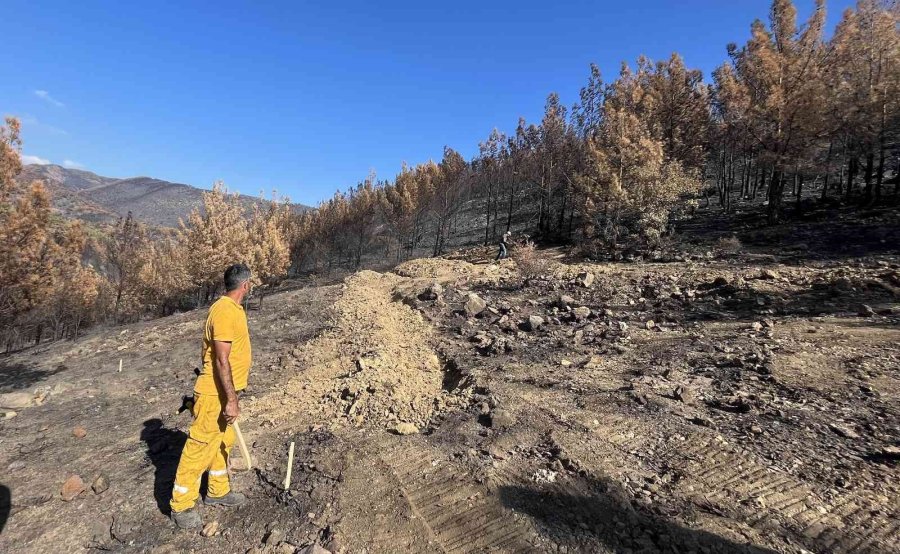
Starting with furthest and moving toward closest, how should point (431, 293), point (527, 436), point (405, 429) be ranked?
point (431, 293)
point (405, 429)
point (527, 436)

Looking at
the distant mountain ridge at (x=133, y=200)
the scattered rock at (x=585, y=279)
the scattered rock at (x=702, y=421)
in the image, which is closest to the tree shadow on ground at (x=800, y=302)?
the scattered rock at (x=585, y=279)

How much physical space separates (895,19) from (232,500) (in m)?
27.1

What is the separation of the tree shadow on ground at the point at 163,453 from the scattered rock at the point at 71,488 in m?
0.57

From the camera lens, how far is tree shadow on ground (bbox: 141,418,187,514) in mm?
3791

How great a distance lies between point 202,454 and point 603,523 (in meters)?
3.16

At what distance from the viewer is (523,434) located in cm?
454

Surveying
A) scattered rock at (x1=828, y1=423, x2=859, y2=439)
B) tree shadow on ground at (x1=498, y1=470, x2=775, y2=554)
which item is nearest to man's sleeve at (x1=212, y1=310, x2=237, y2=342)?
tree shadow on ground at (x1=498, y1=470, x2=775, y2=554)

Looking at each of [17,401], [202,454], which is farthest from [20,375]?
[202,454]

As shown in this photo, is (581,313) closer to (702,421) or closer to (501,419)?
(702,421)

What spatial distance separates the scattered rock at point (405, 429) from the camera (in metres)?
4.79

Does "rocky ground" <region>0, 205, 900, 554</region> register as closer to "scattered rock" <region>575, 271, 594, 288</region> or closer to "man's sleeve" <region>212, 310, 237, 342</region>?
"man's sleeve" <region>212, 310, 237, 342</region>

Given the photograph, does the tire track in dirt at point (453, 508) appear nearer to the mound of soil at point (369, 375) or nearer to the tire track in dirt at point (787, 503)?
the mound of soil at point (369, 375)

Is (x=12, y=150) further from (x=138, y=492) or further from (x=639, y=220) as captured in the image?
(x=639, y=220)

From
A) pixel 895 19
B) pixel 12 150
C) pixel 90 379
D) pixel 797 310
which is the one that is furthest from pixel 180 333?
pixel 895 19
